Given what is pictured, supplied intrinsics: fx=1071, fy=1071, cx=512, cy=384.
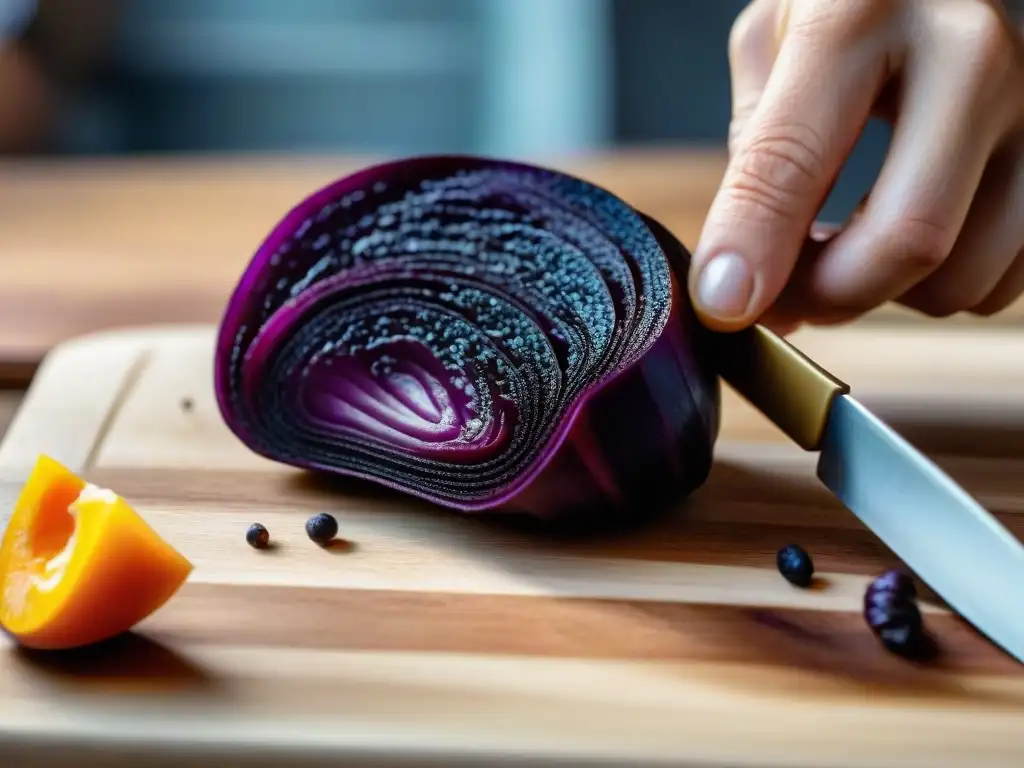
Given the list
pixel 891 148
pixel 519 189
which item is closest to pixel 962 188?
pixel 891 148

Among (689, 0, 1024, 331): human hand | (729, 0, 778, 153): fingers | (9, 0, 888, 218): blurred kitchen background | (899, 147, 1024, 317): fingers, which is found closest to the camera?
(689, 0, 1024, 331): human hand

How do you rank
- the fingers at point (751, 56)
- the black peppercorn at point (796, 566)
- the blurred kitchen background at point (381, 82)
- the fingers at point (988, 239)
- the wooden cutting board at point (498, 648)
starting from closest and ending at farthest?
the wooden cutting board at point (498, 648), the black peppercorn at point (796, 566), the fingers at point (988, 239), the fingers at point (751, 56), the blurred kitchen background at point (381, 82)

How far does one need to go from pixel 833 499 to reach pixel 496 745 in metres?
0.57

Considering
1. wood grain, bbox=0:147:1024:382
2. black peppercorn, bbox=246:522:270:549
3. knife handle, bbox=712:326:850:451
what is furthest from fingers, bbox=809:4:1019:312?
black peppercorn, bbox=246:522:270:549

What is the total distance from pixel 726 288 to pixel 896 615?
382 millimetres

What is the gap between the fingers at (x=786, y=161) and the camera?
1187 mm

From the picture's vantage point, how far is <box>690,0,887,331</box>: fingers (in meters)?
1.19

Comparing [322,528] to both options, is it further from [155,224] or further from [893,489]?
[155,224]

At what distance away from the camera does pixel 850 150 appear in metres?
1.31

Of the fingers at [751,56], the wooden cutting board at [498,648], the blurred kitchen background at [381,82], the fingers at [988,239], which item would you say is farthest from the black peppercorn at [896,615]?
the blurred kitchen background at [381,82]

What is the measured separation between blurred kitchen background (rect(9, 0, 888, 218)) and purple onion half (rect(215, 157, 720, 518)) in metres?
2.39

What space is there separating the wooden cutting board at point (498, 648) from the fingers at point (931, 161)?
0.28 m

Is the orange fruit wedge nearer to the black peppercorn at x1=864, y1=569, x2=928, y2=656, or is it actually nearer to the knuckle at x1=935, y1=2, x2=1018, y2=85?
the black peppercorn at x1=864, y1=569, x2=928, y2=656

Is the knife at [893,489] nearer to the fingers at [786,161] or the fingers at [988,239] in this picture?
the fingers at [786,161]
